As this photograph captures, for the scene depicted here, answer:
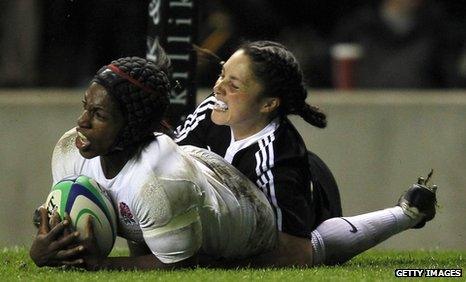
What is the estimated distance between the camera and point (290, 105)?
306 inches

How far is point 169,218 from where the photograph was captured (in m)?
6.77

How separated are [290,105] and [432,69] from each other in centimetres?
421

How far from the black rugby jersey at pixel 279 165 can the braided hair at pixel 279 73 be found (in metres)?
0.12

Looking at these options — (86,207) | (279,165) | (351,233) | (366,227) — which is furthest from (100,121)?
(366,227)

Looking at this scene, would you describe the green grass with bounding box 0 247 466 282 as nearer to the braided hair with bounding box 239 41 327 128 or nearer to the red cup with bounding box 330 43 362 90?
the braided hair with bounding box 239 41 327 128

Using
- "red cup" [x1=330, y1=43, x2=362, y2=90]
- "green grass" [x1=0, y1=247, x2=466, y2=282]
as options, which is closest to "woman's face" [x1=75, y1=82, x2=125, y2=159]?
"green grass" [x1=0, y1=247, x2=466, y2=282]

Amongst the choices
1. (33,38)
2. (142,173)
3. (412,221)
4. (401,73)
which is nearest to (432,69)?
(401,73)

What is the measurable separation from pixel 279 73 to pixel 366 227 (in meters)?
0.93

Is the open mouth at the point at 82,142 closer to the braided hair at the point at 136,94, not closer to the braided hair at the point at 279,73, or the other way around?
the braided hair at the point at 136,94

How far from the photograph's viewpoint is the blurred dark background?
11469 millimetres

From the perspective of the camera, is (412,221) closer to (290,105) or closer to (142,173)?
(290,105)

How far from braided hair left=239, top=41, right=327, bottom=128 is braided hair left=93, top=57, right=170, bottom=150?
2.60 ft

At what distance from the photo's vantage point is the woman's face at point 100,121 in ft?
22.5

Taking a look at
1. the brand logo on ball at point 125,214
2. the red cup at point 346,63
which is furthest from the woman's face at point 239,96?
the red cup at point 346,63
